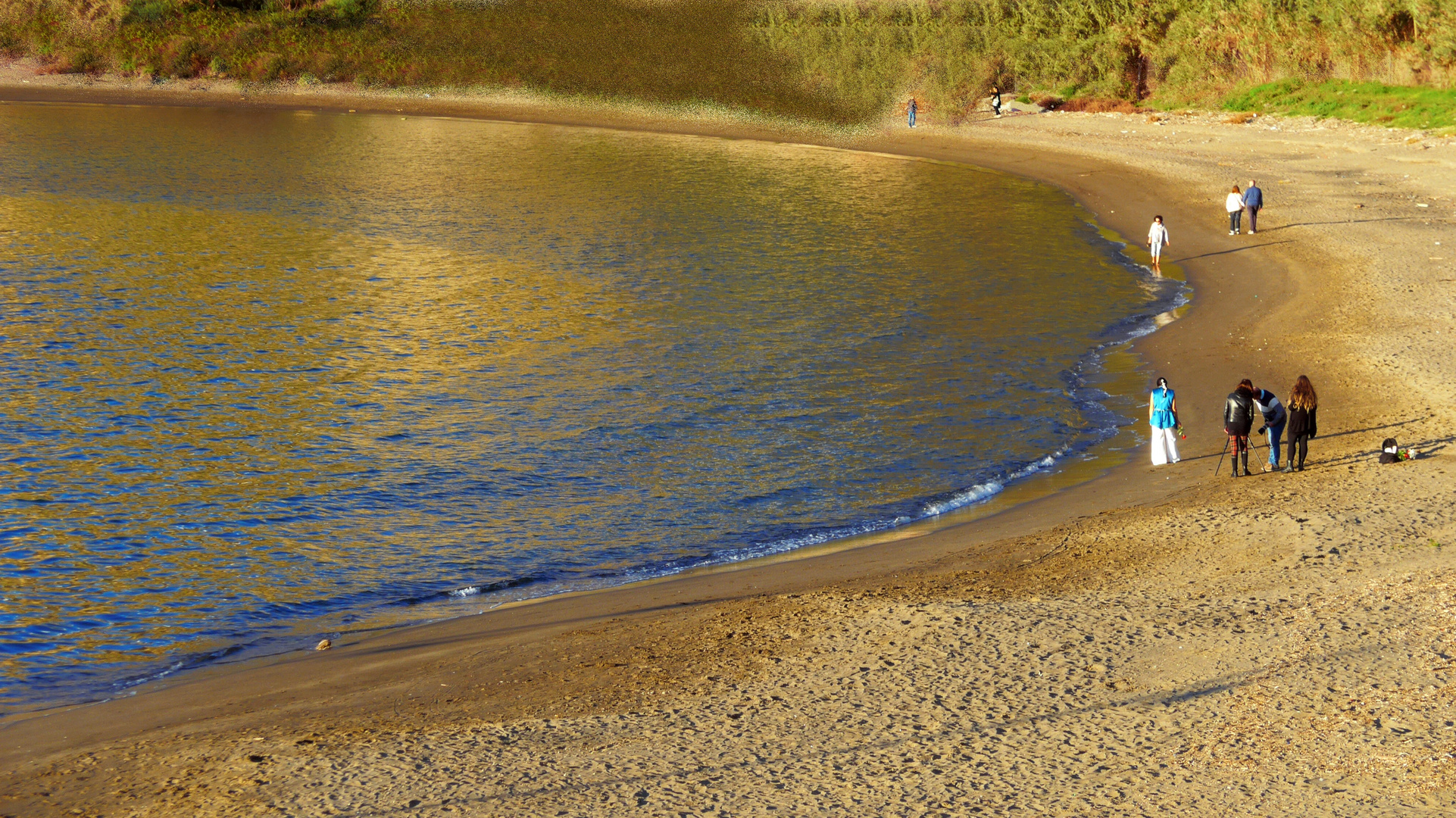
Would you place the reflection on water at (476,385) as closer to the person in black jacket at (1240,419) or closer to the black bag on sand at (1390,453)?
the person in black jacket at (1240,419)

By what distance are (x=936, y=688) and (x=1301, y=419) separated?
999cm

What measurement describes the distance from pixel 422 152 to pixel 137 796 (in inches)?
2225

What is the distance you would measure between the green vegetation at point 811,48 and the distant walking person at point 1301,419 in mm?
40163

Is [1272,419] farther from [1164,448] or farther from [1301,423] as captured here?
[1164,448]

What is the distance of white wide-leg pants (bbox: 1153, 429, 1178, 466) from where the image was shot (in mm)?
20797

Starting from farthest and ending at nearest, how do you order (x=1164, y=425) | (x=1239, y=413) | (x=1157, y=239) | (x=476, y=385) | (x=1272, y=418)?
(x=1157, y=239)
(x=476, y=385)
(x=1164, y=425)
(x=1272, y=418)
(x=1239, y=413)

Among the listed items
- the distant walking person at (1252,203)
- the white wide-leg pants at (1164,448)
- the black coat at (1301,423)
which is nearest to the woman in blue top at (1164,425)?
the white wide-leg pants at (1164,448)

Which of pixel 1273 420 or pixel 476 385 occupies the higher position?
pixel 476 385

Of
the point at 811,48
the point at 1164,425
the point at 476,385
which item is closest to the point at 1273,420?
the point at 1164,425

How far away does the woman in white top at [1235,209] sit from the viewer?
3794 cm

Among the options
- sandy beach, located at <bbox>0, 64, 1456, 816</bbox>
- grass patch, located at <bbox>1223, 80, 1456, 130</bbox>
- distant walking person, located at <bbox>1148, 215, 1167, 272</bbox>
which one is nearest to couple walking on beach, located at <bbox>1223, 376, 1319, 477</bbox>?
sandy beach, located at <bbox>0, 64, 1456, 816</bbox>

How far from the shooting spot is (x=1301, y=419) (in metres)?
19.5

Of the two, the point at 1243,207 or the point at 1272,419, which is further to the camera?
the point at 1243,207

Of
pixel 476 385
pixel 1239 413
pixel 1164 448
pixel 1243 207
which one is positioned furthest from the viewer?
pixel 1243 207
